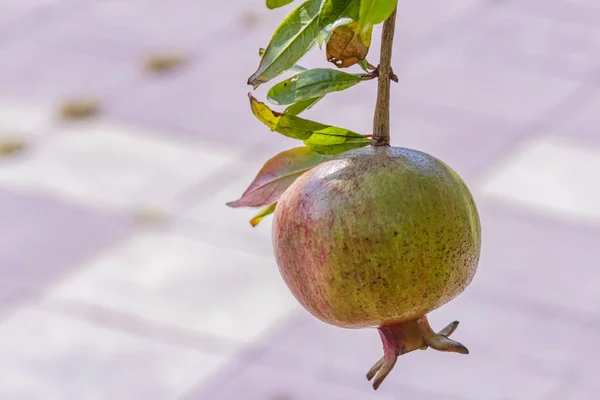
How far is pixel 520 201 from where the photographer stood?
14.7ft

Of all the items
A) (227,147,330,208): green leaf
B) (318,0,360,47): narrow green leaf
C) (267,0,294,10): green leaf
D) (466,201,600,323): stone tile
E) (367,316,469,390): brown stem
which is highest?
(267,0,294,10): green leaf

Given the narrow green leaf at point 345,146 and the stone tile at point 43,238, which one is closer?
the narrow green leaf at point 345,146

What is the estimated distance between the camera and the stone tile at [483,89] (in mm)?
5086

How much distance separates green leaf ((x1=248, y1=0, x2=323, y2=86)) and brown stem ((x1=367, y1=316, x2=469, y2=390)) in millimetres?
209

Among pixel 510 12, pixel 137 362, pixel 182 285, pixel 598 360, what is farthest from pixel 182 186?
pixel 510 12

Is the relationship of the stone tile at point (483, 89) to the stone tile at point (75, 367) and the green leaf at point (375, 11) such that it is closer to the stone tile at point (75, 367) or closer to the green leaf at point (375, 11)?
the stone tile at point (75, 367)

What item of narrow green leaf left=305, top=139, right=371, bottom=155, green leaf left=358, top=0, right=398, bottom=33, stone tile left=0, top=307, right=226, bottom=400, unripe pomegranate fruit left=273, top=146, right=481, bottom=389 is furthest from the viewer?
stone tile left=0, top=307, right=226, bottom=400

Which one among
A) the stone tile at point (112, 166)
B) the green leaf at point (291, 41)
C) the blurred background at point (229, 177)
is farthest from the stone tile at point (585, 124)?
the green leaf at point (291, 41)

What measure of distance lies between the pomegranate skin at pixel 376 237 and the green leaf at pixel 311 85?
0.07 metres

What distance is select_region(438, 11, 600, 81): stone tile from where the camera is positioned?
17.7 feet

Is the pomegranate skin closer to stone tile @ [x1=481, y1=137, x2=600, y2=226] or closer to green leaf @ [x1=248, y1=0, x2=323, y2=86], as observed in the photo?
green leaf @ [x1=248, y1=0, x2=323, y2=86]

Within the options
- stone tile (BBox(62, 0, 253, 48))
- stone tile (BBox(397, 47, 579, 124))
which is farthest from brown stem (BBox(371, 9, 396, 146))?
stone tile (BBox(62, 0, 253, 48))

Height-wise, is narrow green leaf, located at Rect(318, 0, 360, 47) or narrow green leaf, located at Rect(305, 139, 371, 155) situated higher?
narrow green leaf, located at Rect(318, 0, 360, 47)

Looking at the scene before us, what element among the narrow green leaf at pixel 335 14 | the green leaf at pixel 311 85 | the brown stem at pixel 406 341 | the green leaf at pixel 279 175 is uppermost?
the narrow green leaf at pixel 335 14
